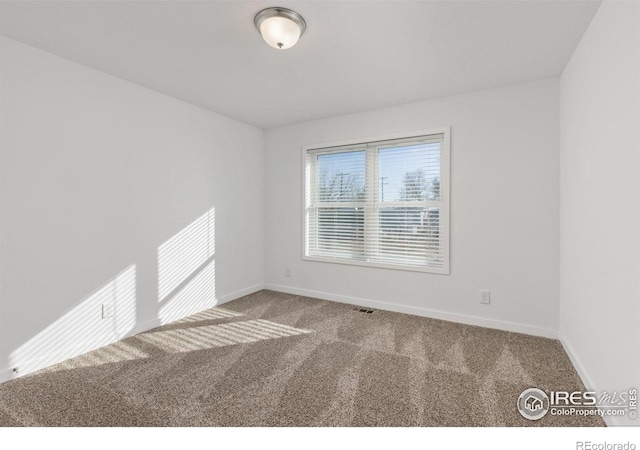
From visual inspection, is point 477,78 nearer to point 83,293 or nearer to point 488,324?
point 488,324

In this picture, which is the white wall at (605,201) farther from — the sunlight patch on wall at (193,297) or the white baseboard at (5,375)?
the white baseboard at (5,375)

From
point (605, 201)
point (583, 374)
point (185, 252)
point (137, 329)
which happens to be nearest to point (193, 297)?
point (185, 252)

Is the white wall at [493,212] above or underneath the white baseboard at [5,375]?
above

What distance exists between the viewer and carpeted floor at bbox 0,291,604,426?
1.73 m

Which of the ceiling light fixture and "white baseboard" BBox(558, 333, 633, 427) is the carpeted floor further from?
the ceiling light fixture

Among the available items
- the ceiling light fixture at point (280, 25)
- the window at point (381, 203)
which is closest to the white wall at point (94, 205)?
the window at point (381, 203)

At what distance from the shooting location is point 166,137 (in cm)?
322

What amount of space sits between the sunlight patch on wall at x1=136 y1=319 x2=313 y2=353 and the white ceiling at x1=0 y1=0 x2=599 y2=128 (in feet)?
7.97

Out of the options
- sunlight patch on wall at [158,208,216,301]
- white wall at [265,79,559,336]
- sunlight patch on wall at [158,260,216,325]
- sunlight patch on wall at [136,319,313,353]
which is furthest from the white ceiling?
sunlight patch on wall at [136,319,313,353]

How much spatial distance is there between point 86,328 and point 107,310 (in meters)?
0.20

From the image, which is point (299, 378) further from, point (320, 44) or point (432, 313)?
point (320, 44)

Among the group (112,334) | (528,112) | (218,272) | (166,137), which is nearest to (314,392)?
(112,334)

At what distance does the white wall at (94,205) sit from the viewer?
7.22 ft

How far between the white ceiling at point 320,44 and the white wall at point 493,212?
0.26 meters
